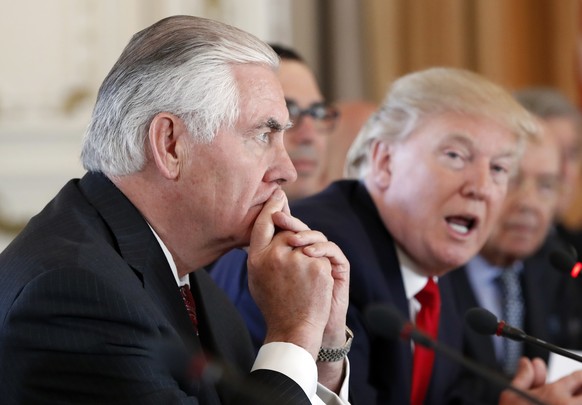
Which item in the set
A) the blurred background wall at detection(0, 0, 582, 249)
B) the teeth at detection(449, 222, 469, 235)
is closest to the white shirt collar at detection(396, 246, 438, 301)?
the teeth at detection(449, 222, 469, 235)

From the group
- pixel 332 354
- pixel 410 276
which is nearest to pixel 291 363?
pixel 332 354

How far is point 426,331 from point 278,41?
2.44 meters

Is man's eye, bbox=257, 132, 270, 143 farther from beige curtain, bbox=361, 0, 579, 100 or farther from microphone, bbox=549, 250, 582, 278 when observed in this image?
beige curtain, bbox=361, 0, 579, 100

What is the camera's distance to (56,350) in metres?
1.38

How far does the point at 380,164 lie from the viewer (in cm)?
244

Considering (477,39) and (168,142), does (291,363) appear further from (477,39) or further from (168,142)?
(477,39)

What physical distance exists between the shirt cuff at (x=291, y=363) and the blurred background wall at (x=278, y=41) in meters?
2.60

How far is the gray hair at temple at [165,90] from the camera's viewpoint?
165 cm

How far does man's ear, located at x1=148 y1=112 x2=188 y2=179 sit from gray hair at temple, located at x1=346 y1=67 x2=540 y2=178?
2.84ft

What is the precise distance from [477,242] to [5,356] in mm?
1267

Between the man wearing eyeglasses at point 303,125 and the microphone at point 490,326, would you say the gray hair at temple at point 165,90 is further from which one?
the man wearing eyeglasses at point 303,125

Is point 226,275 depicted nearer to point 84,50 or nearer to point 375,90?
point 84,50

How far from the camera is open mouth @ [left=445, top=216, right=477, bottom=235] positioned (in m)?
2.36

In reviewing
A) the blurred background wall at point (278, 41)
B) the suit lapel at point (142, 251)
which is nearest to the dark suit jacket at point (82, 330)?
the suit lapel at point (142, 251)
